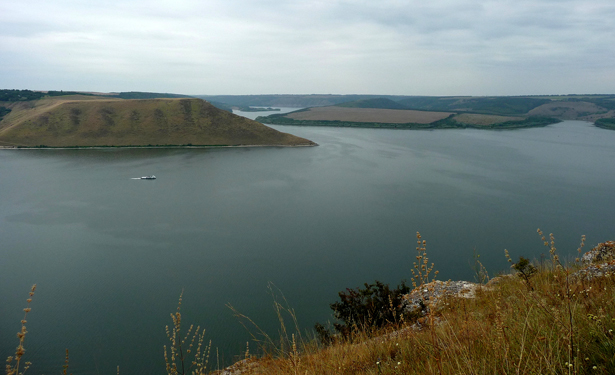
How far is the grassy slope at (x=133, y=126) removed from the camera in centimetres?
4038

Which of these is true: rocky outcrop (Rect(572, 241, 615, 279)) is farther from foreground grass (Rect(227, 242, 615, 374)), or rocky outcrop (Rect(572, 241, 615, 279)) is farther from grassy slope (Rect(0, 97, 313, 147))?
grassy slope (Rect(0, 97, 313, 147))

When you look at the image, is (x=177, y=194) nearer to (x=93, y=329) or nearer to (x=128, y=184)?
(x=128, y=184)

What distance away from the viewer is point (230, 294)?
9422mm

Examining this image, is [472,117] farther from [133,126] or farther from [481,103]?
[133,126]

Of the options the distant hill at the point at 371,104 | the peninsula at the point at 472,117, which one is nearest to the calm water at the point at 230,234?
the peninsula at the point at 472,117

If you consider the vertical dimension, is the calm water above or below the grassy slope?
below

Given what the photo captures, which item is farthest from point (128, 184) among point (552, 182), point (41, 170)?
point (552, 182)

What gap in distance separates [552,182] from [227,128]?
3722cm

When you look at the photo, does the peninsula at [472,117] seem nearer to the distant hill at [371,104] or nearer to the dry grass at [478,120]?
the dry grass at [478,120]

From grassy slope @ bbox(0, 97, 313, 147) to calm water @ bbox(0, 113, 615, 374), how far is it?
1274cm

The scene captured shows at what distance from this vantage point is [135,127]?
145 ft

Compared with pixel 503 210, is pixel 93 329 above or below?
below

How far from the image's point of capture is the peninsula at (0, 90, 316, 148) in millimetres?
40312

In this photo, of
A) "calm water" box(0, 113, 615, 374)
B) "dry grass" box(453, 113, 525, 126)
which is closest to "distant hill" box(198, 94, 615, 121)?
"dry grass" box(453, 113, 525, 126)
